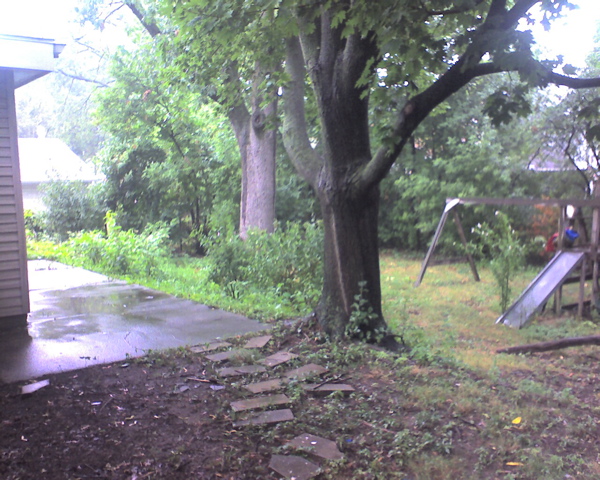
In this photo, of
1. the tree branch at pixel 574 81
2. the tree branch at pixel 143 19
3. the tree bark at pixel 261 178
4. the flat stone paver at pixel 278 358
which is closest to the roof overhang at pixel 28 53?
the flat stone paver at pixel 278 358

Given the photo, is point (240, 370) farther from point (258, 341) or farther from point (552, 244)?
point (552, 244)

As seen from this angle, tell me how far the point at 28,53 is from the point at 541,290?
807cm

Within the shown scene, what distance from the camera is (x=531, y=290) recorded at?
9.27 metres

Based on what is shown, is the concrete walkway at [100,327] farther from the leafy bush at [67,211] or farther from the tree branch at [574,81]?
the leafy bush at [67,211]

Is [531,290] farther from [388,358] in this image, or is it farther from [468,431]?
[468,431]

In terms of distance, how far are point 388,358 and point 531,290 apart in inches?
192

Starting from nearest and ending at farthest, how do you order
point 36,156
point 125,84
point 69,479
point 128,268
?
point 69,479 → point 128,268 → point 125,84 → point 36,156

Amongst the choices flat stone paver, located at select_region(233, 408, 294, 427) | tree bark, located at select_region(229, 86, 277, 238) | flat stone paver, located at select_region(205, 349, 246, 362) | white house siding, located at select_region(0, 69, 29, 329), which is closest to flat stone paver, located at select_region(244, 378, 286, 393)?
flat stone paver, located at select_region(233, 408, 294, 427)

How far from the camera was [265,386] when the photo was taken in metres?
4.62

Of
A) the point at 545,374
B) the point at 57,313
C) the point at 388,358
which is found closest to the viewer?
the point at 388,358

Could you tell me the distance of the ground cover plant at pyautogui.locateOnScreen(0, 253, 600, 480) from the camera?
3355 millimetres

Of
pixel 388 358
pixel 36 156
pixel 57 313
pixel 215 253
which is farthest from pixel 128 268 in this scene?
pixel 36 156

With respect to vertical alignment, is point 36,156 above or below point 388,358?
above

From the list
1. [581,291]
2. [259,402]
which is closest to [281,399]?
[259,402]
